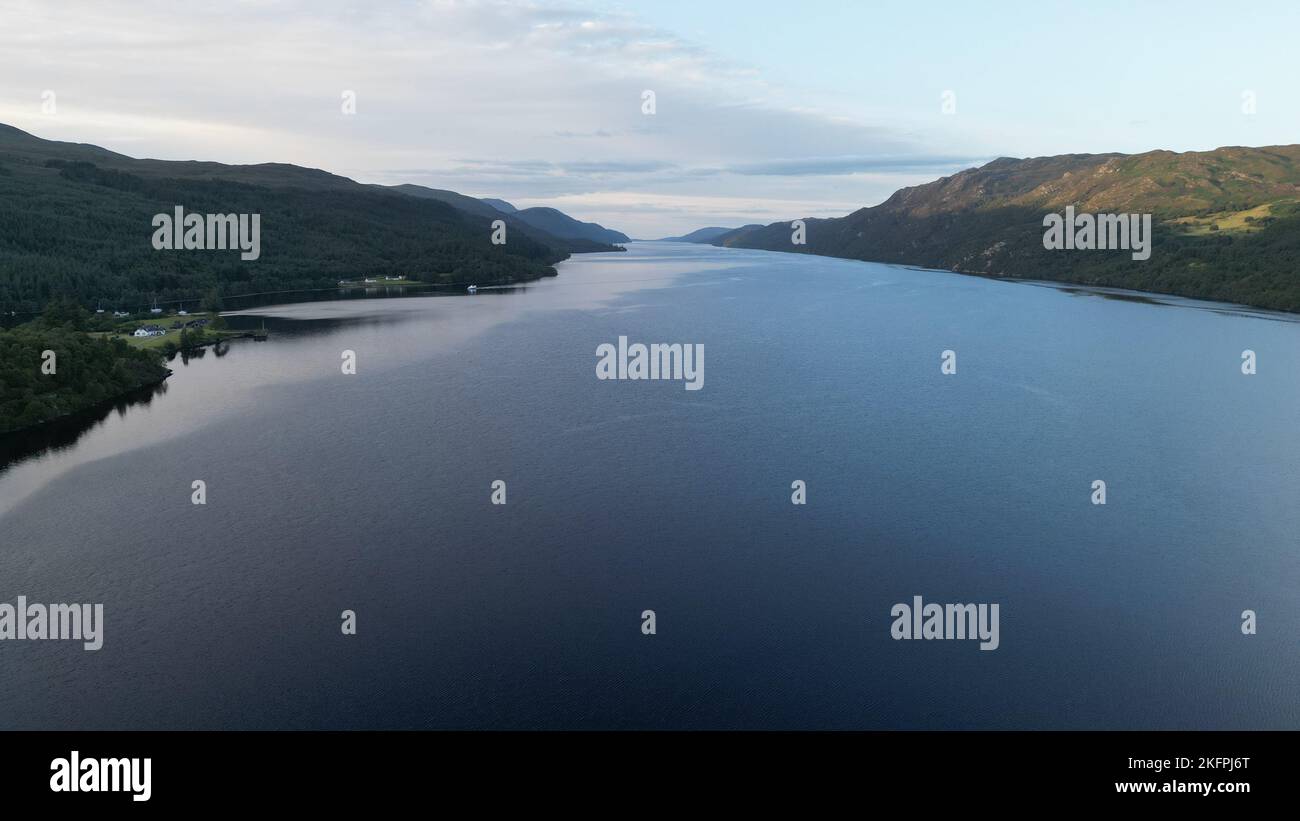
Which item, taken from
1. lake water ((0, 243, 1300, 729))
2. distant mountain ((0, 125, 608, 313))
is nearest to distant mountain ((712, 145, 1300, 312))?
lake water ((0, 243, 1300, 729))

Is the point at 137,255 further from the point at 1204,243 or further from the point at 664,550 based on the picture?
the point at 1204,243

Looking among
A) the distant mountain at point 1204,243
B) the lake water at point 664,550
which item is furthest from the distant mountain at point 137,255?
the distant mountain at point 1204,243

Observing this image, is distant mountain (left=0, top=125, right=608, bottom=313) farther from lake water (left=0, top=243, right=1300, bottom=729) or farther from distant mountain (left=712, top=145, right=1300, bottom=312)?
distant mountain (left=712, top=145, right=1300, bottom=312)

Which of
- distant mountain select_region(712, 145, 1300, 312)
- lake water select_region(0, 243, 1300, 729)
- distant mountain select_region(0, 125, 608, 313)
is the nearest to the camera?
lake water select_region(0, 243, 1300, 729)

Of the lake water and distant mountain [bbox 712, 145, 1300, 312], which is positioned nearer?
the lake water

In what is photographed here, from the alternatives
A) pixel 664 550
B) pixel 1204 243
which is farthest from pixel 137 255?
pixel 1204 243

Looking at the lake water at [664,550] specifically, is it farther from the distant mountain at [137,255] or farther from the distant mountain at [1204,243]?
the distant mountain at [1204,243]
